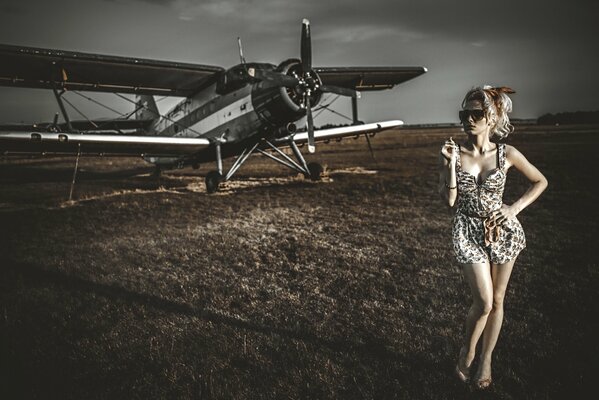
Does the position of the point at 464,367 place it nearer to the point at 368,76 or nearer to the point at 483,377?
the point at 483,377

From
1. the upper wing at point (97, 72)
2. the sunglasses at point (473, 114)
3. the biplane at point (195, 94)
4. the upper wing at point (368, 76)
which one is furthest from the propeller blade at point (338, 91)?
the sunglasses at point (473, 114)

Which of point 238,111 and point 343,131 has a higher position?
point 238,111

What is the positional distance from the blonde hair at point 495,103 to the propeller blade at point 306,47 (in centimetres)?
744

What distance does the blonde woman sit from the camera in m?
2.12

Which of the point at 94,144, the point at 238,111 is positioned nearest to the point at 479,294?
the point at 238,111

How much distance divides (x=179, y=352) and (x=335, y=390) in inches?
52.5

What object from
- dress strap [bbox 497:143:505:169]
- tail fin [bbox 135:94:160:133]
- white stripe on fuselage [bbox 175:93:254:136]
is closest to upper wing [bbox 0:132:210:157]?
white stripe on fuselage [bbox 175:93:254:136]

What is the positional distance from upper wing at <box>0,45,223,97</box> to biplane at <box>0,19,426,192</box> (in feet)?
0.06

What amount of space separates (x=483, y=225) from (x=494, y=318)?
61 cm

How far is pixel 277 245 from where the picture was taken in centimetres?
566

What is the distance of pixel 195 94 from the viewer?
11078 millimetres

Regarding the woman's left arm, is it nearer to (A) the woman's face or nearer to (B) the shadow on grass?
(A) the woman's face

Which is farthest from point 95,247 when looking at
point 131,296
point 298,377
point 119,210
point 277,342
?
point 298,377

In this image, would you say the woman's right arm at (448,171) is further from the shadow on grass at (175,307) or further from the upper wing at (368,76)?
the upper wing at (368,76)
